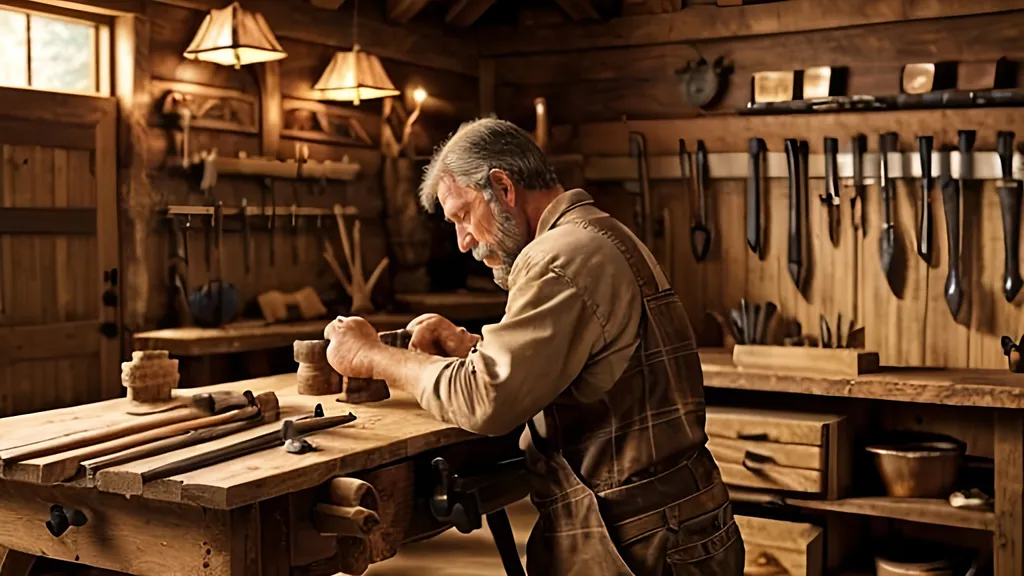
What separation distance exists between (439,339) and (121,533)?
43.0 inches

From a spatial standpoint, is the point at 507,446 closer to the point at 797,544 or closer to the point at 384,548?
the point at 384,548

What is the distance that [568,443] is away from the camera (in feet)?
8.77

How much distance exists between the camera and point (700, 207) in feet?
18.9

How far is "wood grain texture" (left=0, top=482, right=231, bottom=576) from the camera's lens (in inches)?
90.6

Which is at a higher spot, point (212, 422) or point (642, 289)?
point (642, 289)

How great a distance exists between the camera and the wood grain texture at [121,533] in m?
2.30

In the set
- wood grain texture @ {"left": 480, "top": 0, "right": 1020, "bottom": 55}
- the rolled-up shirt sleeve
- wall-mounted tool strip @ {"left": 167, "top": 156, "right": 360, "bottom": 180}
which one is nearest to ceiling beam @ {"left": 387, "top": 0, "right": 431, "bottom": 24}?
wood grain texture @ {"left": 480, "top": 0, "right": 1020, "bottom": 55}

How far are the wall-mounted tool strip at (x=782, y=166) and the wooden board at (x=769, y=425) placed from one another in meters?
1.32

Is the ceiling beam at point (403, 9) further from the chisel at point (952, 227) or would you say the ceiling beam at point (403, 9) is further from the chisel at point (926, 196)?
the chisel at point (952, 227)

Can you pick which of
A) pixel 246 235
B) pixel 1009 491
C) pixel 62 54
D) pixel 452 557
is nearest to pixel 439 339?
pixel 452 557

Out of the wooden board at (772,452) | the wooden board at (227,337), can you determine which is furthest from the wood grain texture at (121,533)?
the wooden board at (772,452)

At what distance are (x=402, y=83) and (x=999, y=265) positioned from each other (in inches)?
129

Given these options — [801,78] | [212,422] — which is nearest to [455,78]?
[801,78]

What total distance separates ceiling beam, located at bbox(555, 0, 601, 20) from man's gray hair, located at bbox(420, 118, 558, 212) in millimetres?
3418
